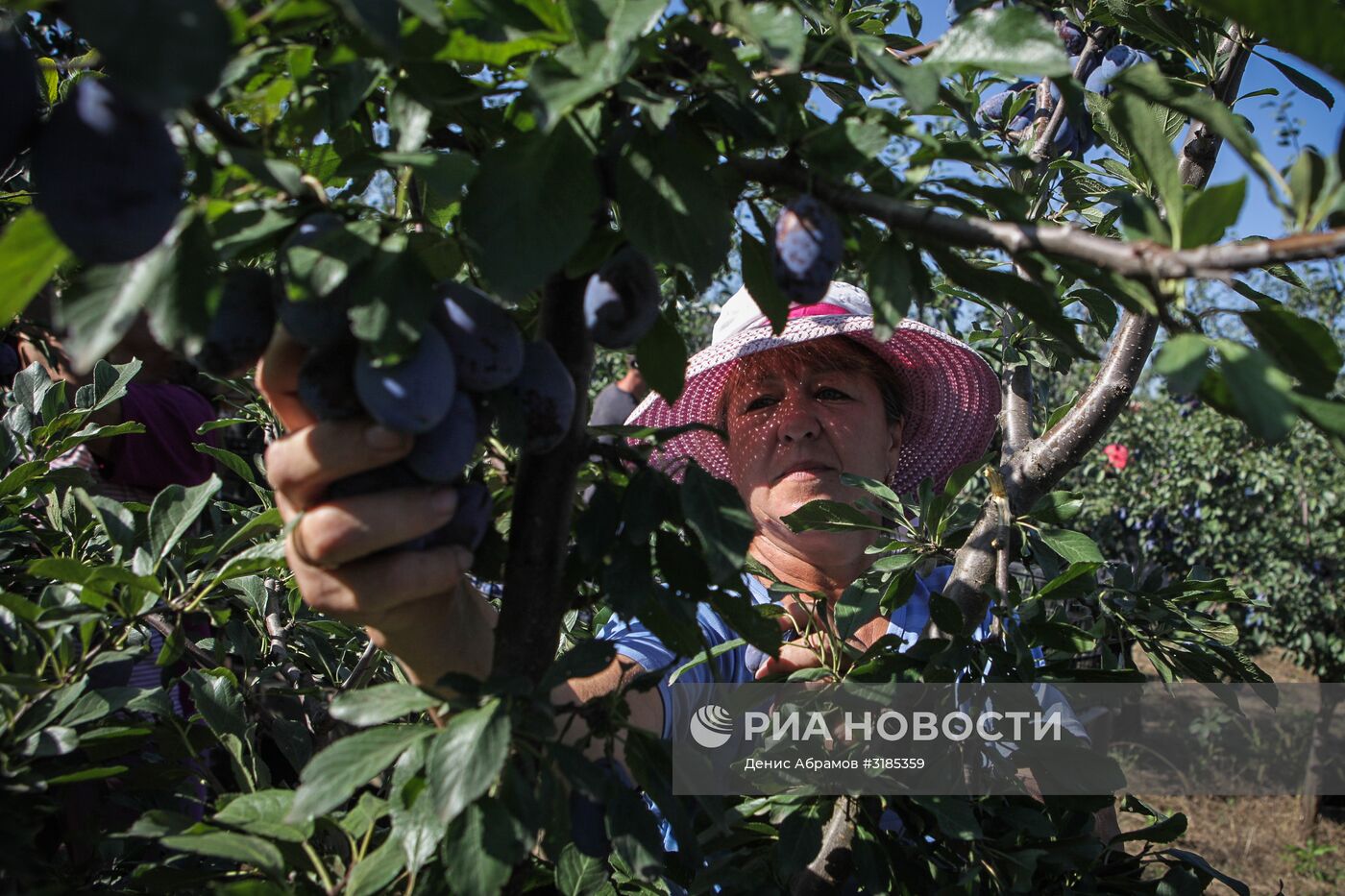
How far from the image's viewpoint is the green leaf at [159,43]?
1.29 feet

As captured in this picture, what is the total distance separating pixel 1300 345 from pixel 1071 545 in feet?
2.08

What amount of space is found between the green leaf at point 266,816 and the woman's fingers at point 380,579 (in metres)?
0.15

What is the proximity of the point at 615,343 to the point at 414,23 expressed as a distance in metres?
0.25

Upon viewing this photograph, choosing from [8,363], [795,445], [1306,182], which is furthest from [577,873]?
[8,363]

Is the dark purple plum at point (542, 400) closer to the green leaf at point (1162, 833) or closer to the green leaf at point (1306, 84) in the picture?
the green leaf at point (1162, 833)

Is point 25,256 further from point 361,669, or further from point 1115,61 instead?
point 1115,61

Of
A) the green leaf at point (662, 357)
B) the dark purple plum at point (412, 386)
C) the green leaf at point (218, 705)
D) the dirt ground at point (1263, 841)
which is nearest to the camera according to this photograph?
the dark purple plum at point (412, 386)

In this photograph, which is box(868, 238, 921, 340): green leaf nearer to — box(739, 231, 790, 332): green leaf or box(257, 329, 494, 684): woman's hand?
box(739, 231, 790, 332): green leaf

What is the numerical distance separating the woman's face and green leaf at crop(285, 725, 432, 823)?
3.69ft

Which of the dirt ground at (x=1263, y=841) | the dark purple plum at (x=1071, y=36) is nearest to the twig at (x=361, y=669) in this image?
the dark purple plum at (x=1071, y=36)

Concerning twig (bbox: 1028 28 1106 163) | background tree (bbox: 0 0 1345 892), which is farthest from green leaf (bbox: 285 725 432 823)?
twig (bbox: 1028 28 1106 163)

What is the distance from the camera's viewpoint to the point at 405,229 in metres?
0.70

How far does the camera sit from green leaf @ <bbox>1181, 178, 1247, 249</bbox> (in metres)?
0.55

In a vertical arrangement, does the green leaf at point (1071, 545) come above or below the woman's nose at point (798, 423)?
above
